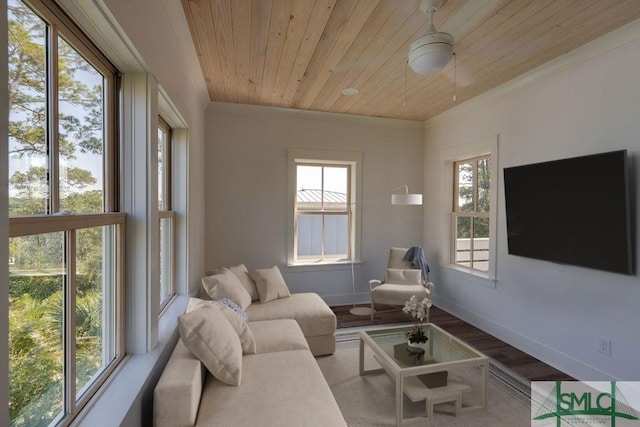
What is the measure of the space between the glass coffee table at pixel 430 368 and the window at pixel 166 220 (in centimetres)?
170

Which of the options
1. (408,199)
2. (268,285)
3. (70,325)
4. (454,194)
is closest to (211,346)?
(70,325)

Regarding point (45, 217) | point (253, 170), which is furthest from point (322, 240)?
point (45, 217)

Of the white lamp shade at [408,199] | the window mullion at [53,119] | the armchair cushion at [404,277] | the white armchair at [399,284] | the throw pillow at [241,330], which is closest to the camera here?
the window mullion at [53,119]

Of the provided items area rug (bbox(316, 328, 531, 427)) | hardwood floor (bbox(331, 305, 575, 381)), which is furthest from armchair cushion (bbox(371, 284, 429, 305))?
area rug (bbox(316, 328, 531, 427))

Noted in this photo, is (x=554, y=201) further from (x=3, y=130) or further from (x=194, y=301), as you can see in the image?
(x=3, y=130)

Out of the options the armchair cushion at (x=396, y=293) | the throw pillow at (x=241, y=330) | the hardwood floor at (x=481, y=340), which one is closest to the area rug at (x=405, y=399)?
the hardwood floor at (x=481, y=340)

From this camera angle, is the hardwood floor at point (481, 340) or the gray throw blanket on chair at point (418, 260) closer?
the hardwood floor at point (481, 340)

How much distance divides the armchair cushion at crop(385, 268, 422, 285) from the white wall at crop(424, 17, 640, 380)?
22.6 inches

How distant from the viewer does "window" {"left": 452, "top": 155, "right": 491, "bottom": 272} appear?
150 inches

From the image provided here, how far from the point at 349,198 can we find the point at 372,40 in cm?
255

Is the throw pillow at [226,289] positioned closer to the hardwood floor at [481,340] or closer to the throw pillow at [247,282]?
the throw pillow at [247,282]

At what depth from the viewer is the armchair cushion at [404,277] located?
13.4 feet

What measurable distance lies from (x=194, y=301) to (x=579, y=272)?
3.12 m

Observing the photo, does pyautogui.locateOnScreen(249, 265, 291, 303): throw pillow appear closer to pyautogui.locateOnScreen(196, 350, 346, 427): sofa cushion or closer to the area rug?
the area rug
